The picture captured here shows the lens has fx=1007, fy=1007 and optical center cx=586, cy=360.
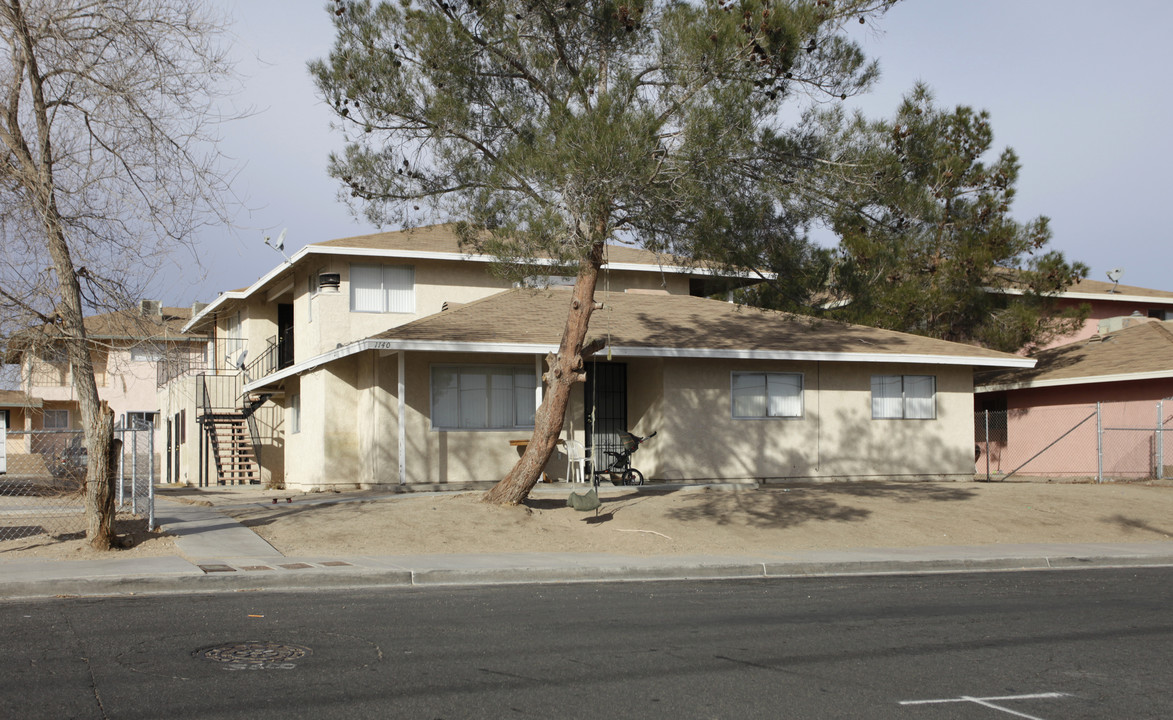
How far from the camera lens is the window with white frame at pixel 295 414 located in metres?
25.2

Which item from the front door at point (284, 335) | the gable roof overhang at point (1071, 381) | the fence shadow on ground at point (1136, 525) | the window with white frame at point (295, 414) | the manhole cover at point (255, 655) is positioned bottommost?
the fence shadow on ground at point (1136, 525)

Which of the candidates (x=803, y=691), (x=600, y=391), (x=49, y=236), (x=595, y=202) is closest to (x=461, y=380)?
(x=600, y=391)

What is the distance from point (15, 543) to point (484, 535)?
5.95 m

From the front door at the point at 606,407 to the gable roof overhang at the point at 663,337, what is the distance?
1.22 m

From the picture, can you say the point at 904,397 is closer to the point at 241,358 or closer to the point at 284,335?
the point at 284,335

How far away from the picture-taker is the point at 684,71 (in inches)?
514

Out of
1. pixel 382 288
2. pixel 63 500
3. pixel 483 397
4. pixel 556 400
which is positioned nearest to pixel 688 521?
pixel 556 400

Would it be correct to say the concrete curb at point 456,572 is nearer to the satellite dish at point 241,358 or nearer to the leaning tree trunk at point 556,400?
the leaning tree trunk at point 556,400

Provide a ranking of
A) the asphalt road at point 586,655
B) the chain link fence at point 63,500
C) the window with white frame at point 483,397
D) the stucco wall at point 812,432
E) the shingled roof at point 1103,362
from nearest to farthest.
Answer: the asphalt road at point 586,655, the chain link fence at point 63,500, the window with white frame at point 483,397, the stucco wall at point 812,432, the shingled roof at point 1103,362

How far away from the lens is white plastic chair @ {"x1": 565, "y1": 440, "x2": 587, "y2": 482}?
19.8 meters

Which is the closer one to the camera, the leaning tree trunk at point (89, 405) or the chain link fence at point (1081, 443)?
the leaning tree trunk at point (89, 405)

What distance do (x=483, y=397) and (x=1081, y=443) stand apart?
16.5m

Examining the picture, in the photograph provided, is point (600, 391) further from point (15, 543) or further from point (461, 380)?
point (15, 543)

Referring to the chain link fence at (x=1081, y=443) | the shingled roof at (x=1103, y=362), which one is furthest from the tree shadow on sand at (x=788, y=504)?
the shingled roof at (x=1103, y=362)
